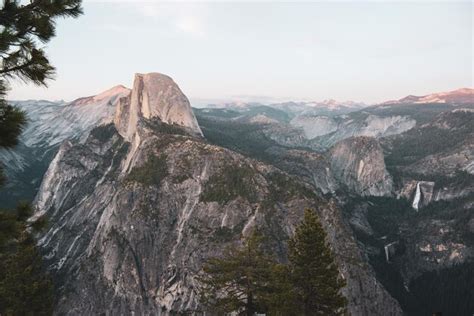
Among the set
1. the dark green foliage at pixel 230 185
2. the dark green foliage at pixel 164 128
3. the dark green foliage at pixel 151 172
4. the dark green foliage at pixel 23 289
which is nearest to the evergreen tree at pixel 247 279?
the dark green foliage at pixel 23 289

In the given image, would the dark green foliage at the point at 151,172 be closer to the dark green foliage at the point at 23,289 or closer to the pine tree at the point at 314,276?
the dark green foliage at the point at 23,289

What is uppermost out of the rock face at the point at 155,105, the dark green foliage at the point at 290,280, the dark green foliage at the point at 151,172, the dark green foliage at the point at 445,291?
the rock face at the point at 155,105

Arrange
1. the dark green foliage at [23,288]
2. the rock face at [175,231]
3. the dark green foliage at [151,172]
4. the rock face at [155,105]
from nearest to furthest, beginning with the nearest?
the dark green foliage at [23,288] < the rock face at [175,231] < the dark green foliage at [151,172] < the rock face at [155,105]

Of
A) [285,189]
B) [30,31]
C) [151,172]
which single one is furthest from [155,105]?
[30,31]

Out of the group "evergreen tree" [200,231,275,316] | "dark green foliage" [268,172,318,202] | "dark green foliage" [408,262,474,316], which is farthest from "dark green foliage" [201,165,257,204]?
"dark green foliage" [408,262,474,316]

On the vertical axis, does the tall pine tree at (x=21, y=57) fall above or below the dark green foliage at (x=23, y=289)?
above

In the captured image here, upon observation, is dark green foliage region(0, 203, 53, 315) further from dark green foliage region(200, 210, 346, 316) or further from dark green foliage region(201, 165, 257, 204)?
dark green foliage region(201, 165, 257, 204)
